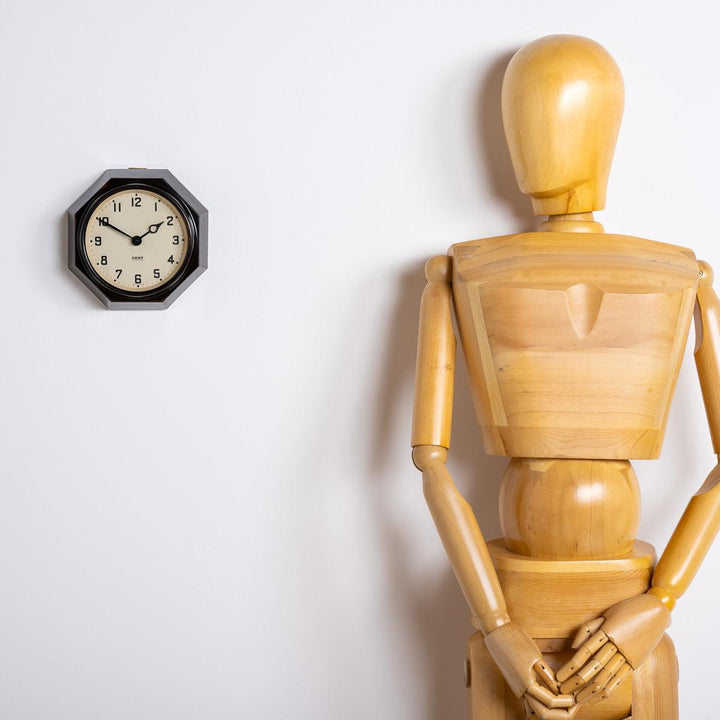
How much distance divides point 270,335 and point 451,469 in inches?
16.1

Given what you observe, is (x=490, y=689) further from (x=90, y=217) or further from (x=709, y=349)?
(x=90, y=217)

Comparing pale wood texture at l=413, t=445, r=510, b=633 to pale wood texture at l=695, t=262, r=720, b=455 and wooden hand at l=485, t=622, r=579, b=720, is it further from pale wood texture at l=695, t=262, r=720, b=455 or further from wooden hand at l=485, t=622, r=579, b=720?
pale wood texture at l=695, t=262, r=720, b=455

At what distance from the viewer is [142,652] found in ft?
5.45

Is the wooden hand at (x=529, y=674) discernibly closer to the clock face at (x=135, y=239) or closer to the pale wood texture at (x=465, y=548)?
the pale wood texture at (x=465, y=548)

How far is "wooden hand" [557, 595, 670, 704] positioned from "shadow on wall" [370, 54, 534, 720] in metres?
0.33

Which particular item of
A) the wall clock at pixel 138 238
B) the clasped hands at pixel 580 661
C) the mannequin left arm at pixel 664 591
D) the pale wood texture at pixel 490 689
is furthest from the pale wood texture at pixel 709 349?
the wall clock at pixel 138 238

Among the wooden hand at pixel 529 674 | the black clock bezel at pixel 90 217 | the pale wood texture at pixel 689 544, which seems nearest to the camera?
the wooden hand at pixel 529 674

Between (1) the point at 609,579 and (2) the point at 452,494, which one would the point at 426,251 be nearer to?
(2) the point at 452,494

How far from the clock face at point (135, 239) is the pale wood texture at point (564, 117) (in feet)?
1.98

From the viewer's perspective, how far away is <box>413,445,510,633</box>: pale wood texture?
1.37m

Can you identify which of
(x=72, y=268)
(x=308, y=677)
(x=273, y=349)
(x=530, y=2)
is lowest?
(x=308, y=677)

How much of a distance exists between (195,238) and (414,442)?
0.54m

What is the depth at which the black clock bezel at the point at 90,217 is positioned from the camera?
1612mm

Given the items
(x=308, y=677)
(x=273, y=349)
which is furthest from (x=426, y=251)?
(x=308, y=677)
